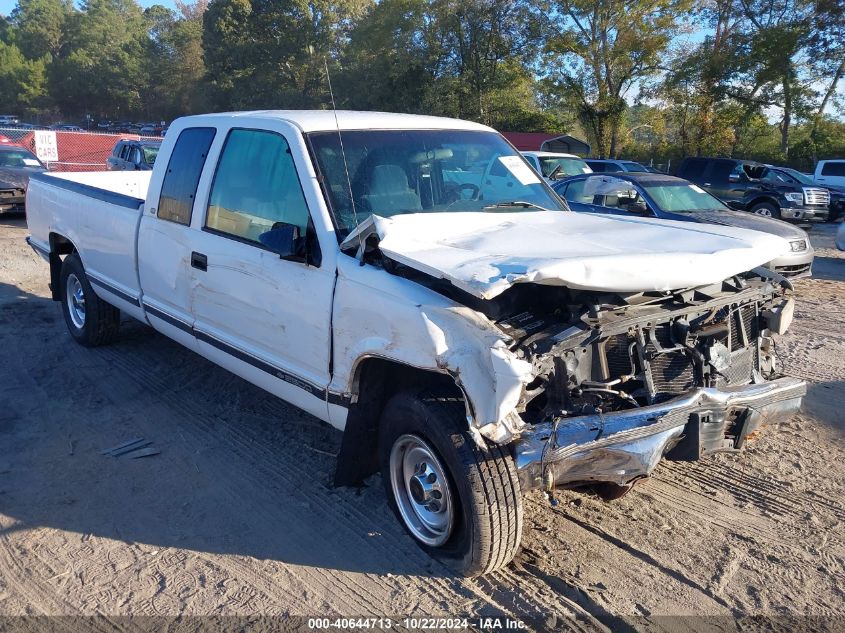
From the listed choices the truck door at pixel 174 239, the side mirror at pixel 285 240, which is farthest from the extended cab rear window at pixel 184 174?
Answer: the side mirror at pixel 285 240

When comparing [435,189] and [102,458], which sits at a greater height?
[435,189]

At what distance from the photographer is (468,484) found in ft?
9.78

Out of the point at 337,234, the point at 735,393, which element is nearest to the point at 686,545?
the point at 735,393

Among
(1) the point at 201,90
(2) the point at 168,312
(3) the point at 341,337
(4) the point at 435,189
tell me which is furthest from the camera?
(1) the point at 201,90

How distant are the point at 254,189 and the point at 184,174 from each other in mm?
903

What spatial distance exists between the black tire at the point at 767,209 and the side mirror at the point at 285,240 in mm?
16229

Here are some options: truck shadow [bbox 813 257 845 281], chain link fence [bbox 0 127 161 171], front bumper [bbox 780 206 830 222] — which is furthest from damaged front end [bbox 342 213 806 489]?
chain link fence [bbox 0 127 161 171]

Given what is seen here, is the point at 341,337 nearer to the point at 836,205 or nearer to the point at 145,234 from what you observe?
the point at 145,234

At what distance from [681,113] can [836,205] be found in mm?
16190

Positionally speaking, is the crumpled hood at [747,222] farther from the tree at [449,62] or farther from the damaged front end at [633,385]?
the tree at [449,62]

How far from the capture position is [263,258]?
3.95 metres

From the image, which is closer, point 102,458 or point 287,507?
point 287,507

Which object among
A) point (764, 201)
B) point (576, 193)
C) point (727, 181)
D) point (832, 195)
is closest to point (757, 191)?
point (764, 201)

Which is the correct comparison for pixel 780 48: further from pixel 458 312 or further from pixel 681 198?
pixel 458 312
